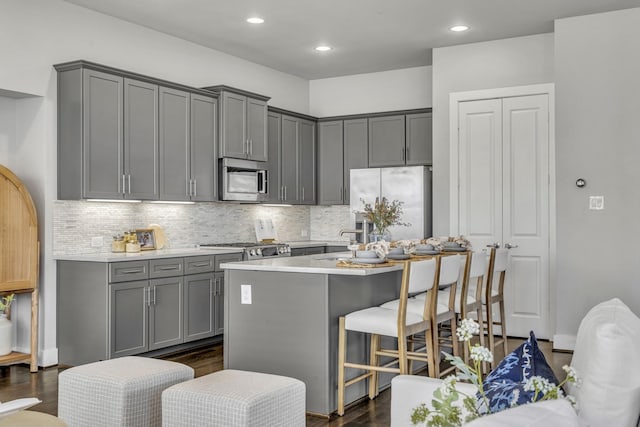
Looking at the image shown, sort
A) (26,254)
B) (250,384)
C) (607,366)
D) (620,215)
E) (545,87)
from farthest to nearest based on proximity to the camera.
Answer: (545,87) < (620,215) < (26,254) < (250,384) < (607,366)

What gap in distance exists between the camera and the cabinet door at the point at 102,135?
17.0ft

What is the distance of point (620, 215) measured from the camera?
5.62m

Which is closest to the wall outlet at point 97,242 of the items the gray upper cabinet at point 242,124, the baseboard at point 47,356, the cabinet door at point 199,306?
the cabinet door at point 199,306

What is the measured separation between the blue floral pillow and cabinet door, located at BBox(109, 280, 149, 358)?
3932 millimetres

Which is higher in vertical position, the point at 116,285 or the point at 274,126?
the point at 274,126

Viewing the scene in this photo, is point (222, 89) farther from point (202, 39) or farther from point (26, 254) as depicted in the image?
point (26, 254)

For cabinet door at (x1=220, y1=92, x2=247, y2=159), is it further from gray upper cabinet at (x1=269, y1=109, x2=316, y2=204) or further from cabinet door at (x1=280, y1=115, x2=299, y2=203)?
cabinet door at (x1=280, y1=115, x2=299, y2=203)

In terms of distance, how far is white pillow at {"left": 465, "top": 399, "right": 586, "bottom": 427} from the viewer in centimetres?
121

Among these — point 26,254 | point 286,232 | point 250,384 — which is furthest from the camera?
point 286,232

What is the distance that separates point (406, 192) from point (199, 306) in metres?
2.69

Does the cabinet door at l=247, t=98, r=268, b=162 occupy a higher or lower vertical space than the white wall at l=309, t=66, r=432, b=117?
lower

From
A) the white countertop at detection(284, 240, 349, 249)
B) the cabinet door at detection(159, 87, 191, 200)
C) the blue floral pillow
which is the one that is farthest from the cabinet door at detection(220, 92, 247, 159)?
the blue floral pillow

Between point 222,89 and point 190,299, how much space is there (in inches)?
86.1

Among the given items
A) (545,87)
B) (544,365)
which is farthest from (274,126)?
(544,365)
